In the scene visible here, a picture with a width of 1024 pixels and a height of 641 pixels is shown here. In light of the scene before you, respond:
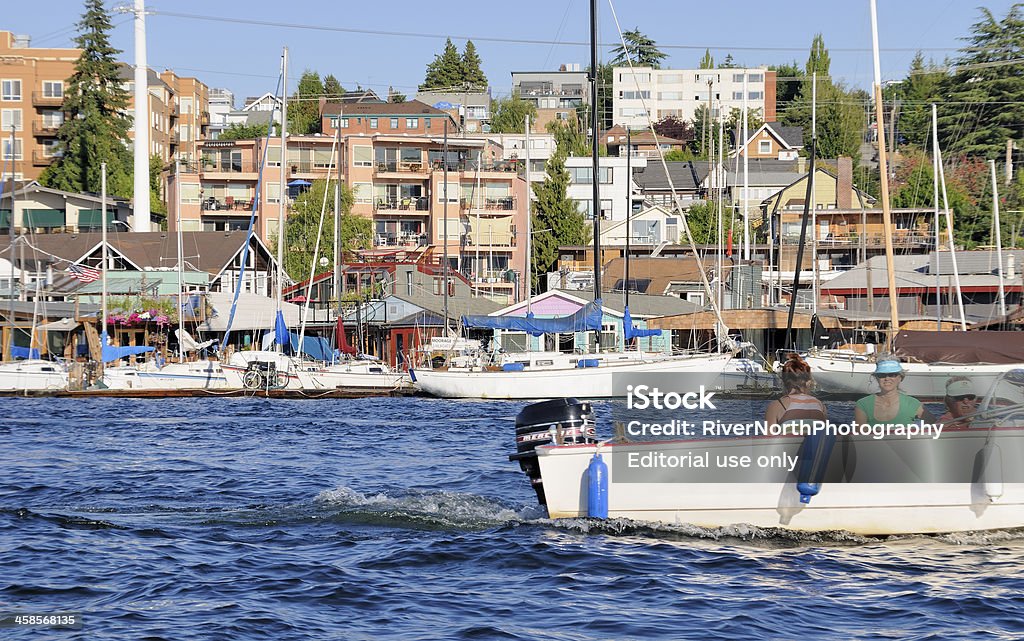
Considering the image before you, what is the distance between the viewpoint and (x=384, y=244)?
90188 millimetres

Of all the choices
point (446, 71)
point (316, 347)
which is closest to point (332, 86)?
point (446, 71)

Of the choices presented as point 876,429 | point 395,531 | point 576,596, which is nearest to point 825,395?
point 876,429

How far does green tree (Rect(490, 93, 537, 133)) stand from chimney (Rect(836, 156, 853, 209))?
4813 cm

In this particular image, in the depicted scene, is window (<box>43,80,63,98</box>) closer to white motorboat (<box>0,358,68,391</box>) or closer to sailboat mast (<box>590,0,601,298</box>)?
white motorboat (<box>0,358,68,391</box>)

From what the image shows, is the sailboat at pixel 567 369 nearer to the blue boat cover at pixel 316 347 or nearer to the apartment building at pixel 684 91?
the blue boat cover at pixel 316 347

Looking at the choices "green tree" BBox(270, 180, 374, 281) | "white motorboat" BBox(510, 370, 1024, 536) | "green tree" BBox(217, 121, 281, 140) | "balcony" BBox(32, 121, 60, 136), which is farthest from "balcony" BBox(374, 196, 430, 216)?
"white motorboat" BBox(510, 370, 1024, 536)

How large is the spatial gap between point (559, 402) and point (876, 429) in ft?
13.9

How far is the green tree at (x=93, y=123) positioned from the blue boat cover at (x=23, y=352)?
157ft

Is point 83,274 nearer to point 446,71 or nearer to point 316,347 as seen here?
point 316,347

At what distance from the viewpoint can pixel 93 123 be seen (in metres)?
106

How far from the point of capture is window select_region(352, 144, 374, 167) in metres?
92.4

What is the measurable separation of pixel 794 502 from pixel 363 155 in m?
79.5

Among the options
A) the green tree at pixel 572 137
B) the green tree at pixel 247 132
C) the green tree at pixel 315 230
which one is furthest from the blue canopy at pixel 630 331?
the green tree at pixel 247 132

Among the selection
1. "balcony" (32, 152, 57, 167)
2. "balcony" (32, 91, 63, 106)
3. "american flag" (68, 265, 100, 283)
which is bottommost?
"american flag" (68, 265, 100, 283)
